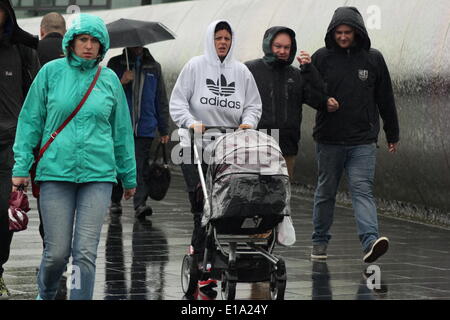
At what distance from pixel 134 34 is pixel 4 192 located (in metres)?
6.22

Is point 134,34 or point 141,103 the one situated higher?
point 134,34

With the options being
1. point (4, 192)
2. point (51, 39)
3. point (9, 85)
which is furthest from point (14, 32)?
point (51, 39)

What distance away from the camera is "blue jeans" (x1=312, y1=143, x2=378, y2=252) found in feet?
33.8

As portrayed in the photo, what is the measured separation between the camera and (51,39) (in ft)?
35.8

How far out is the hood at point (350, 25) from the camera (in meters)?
10.4

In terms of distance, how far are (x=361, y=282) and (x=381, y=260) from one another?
1.41 m

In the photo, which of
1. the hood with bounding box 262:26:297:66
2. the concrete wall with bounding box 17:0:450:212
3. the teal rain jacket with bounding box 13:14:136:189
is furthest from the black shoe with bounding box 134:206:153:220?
the teal rain jacket with bounding box 13:14:136:189

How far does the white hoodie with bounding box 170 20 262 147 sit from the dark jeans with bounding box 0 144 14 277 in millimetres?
1265

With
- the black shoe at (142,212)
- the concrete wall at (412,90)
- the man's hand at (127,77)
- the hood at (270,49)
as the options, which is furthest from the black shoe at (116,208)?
the hood at (270,49)

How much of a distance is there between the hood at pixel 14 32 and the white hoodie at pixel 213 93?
3.70 ft

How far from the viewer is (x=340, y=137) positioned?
10.5 meters

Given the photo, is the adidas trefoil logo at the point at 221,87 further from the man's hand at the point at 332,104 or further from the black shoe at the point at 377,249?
the black shoe at the point at 377,249

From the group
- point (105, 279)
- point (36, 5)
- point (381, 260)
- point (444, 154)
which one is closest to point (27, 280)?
point (105, 279)

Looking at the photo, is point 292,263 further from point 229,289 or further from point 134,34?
point 134,34
